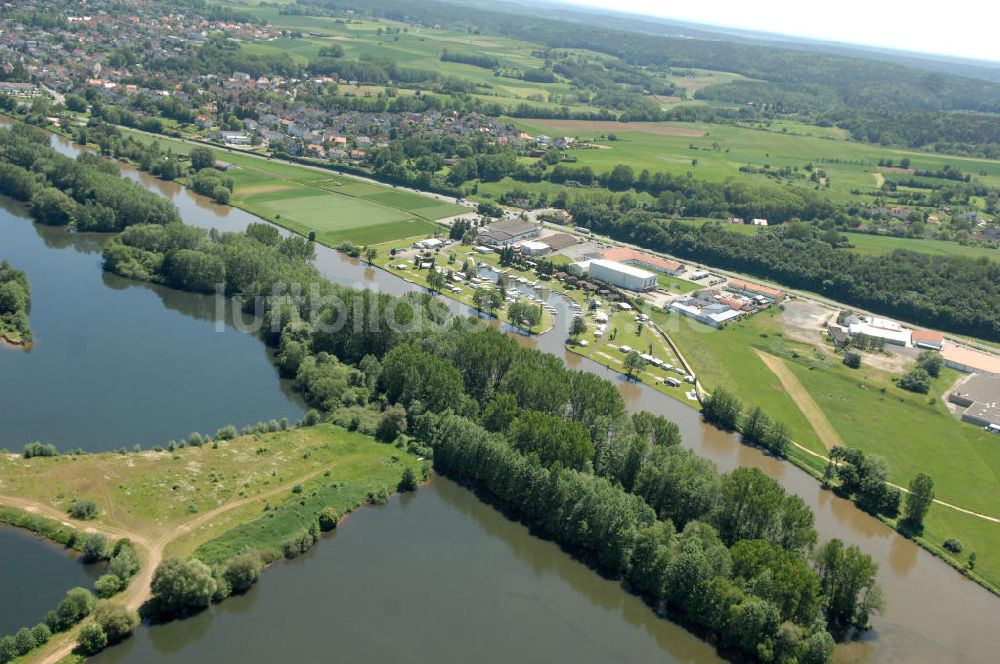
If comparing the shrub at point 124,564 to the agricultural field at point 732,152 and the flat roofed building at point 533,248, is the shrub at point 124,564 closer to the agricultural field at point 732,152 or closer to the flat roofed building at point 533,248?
the flat roofed building at point 533,248

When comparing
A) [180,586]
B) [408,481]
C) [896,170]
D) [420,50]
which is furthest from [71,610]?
[420,50]

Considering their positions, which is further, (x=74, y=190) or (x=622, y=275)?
(x=74, y=190)

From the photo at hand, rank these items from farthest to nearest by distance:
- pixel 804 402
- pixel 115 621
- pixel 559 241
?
pixel 559 241 → pixel 804 402 → pixel 115 621

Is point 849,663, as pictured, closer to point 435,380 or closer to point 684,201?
point 435,380

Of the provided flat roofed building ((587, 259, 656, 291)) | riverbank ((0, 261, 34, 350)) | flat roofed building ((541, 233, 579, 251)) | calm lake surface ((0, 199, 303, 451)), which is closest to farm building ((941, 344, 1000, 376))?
flat roofed building ((587, 259, 656, 291))

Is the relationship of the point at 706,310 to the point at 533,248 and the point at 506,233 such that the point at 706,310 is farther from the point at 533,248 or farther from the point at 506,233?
the point at 506,233

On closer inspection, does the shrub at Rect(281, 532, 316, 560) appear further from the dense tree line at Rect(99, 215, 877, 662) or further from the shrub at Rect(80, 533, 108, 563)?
the shrub at Rect(80, 533, 108, 563)
